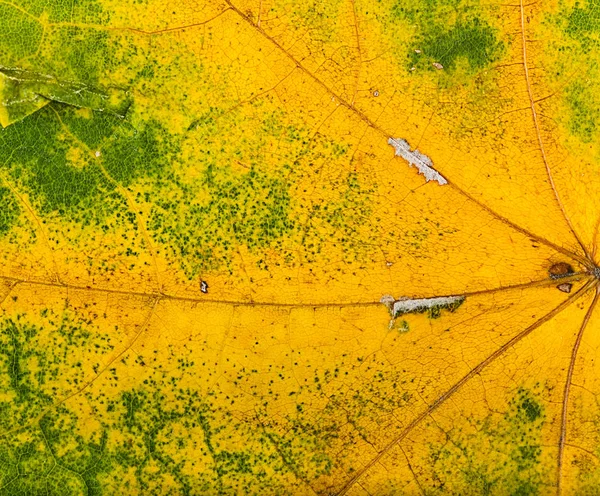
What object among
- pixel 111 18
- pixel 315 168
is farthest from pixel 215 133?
pixel 111 18

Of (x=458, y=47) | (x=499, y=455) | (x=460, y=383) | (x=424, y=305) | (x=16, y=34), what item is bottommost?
(x=499, y=455)

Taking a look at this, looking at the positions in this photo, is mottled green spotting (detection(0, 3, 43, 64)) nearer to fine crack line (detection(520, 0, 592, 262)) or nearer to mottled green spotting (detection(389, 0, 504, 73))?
mottled green spotting (detection(389, 0, 504, 73))

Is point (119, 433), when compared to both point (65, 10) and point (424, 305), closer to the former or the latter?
point (424, 305)

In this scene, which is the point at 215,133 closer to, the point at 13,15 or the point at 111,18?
the point at 111,18

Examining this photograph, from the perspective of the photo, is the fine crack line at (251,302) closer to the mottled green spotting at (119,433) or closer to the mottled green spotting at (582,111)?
the mottled green spotting at (119,433)

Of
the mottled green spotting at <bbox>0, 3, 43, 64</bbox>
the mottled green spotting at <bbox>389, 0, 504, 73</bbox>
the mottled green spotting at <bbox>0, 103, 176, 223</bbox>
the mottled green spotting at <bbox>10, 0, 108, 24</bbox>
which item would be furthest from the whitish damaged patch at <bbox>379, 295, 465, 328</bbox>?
the mottled green spotting at <bbox>0, 3, 43, 64</bbox>

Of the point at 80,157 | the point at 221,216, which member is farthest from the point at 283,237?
the point at 80,157

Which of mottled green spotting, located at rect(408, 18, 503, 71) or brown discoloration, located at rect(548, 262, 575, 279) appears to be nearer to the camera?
brown discoloration, located at rect(548, 262, 575, 279)

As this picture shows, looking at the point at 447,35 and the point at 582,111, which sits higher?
the point at 447,35
